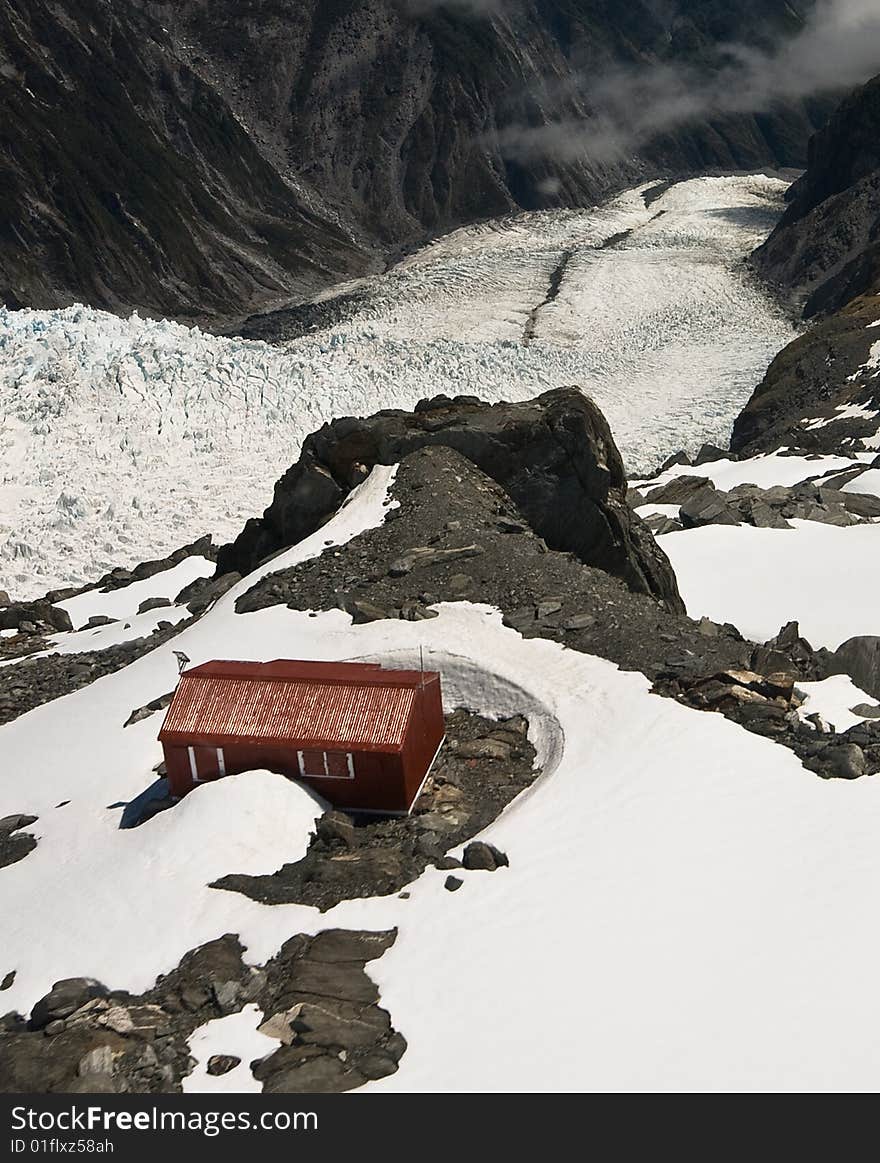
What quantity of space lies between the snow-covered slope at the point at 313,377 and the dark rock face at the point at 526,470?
935 cm

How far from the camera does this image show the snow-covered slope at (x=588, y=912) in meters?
8.23

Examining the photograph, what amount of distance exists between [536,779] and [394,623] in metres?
4.86

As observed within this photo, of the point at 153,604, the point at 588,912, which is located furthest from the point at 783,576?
the point at 588,912

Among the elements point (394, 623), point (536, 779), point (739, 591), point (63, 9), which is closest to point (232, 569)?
point (394, 623)

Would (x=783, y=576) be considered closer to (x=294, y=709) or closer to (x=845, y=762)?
(x=845, y=762)

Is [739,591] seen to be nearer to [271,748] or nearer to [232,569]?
[232,569]

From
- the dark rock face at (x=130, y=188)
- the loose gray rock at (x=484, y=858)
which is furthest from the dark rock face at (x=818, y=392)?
the dark rock face at (x=130, y=188)

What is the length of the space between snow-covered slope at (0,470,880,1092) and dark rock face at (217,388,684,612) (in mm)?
5875

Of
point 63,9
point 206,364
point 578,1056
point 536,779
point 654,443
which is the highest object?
point 63,9

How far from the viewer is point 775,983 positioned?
877 cm

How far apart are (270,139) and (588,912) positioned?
449ft

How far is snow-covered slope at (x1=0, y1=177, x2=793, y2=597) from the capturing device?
3209 cm

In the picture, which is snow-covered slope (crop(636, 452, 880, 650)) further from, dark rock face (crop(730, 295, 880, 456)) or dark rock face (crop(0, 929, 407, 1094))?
dark rock face (crop(0, 929, 407, 1094))

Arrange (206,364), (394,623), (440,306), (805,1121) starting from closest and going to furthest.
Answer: (805,1121) → (394,623) → (206,364) → (440,306)
